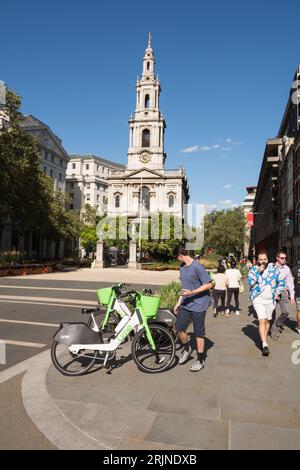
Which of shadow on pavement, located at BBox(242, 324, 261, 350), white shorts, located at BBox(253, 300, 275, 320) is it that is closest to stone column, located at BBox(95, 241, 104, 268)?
shadow on pavement, located at BBox(242, 324, 261, 350)

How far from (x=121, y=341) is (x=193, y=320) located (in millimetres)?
1181

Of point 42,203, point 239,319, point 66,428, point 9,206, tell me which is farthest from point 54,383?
point 42,203

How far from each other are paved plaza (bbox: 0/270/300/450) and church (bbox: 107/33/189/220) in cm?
7035

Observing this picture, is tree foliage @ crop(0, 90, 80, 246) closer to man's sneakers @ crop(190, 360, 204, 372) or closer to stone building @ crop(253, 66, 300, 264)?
stone building @ crop(253, 66, 300, 264)

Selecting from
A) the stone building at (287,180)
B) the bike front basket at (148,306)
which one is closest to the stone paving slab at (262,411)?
the bike front basket at (148,306)

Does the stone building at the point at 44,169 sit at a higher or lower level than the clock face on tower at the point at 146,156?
lower

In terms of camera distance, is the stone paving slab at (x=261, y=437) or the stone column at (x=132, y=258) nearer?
the stone paving slab at (x=261, y=437)

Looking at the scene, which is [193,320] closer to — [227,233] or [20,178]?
[20,178]

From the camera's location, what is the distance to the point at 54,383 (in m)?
4.93

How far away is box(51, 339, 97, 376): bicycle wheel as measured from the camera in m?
5.30

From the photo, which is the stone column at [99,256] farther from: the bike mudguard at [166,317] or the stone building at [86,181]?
the stone building at [86,181]

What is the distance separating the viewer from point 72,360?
5.71 metres

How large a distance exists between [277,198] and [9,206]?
109 feet

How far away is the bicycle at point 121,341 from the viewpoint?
5.30 m
